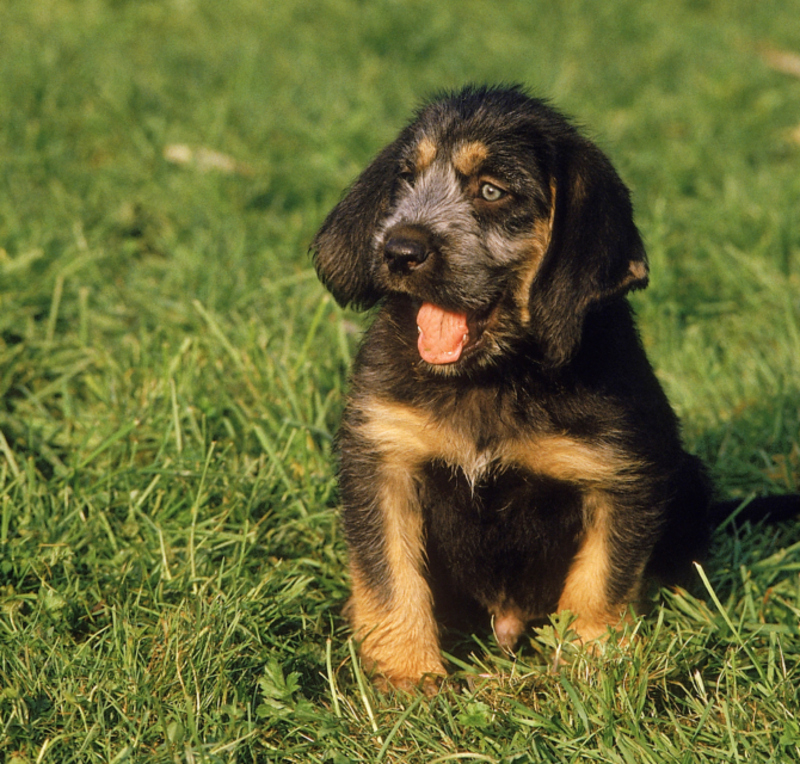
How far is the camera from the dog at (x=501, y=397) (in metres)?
3.12

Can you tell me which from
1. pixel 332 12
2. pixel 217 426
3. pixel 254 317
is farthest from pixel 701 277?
pixel 332 12

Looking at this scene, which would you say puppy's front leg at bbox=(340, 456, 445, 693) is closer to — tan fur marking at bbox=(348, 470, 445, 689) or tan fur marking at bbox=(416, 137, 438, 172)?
tan fur marking at bbox=(348, 470, 445, 689)

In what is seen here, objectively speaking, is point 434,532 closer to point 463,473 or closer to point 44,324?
point 463,473

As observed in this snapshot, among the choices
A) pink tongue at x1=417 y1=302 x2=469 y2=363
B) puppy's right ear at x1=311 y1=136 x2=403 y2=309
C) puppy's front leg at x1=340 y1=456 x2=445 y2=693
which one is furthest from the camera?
puppy's right ear at x1=311 y1=136 x2=403 y2=309

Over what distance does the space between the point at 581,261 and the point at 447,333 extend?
461 mm

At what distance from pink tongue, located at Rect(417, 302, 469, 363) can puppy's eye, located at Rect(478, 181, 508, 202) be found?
0.38 metres

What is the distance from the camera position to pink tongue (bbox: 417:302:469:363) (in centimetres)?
317

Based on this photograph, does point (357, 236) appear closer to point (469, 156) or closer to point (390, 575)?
point (469, 156)

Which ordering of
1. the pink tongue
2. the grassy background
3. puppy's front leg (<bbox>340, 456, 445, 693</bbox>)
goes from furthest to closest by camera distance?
puppy's front leg (<bbox>340, 456, 445, 693</bbox>)
the pink tongue
the grassy background

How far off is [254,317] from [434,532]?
→ 178 cm

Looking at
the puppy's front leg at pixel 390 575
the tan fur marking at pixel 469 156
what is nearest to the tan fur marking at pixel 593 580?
the puppy's front leg at pixel 390 575

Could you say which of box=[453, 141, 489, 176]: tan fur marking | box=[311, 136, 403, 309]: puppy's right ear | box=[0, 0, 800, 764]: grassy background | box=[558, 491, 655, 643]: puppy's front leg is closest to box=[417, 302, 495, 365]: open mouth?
box=[311, 136, 403, 309]: puppy's right ear

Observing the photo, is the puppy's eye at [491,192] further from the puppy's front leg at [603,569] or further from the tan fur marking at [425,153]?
the puppy's front leg at [603,569]

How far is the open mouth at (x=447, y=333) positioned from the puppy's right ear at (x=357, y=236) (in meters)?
0.29
